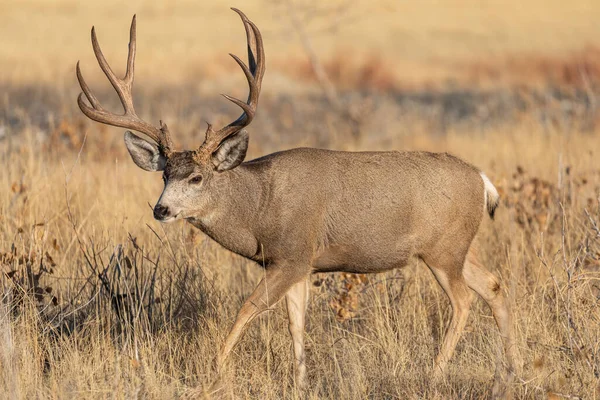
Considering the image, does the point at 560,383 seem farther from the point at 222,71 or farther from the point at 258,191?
the point at 222,71

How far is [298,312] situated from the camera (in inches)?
265

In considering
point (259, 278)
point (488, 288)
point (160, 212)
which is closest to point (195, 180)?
point (160, 212)

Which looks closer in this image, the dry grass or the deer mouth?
the dry grass

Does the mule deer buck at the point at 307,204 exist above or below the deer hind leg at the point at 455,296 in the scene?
above

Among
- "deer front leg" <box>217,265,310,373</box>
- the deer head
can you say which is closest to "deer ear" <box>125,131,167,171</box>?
the deer head

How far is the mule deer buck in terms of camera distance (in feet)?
20.7

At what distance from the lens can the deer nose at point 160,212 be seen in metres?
6.01

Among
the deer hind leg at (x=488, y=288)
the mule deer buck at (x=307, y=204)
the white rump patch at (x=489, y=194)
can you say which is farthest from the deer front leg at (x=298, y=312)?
the white rump patch at (x=489, y=194)

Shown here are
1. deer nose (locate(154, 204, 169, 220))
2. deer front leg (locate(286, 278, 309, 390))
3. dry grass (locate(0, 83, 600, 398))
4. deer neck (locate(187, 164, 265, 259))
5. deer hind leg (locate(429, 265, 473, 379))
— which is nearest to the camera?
dry grass (locate(0, 83, 600, 398))

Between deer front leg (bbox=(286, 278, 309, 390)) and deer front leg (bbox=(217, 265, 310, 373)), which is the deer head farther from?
deer front leg (bbox=(286, 278, 309, 390))

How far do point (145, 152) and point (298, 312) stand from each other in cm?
152

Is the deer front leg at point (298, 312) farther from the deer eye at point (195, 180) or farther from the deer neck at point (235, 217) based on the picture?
the deer eye at point (195, 180)

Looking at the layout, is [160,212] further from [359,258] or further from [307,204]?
[359,258]

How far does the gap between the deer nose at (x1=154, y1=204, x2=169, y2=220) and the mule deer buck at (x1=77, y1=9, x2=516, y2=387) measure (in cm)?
12
